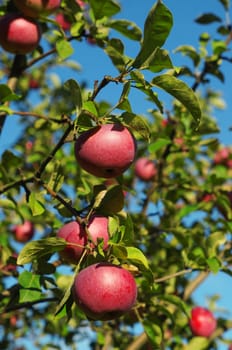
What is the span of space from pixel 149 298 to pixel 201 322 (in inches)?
87.1

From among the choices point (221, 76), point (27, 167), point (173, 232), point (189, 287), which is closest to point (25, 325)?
point (27, 167)

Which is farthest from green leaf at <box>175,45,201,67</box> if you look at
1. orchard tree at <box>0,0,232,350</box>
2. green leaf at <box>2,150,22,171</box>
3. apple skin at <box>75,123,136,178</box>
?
apple skin at <box>75,123,136,178</box>

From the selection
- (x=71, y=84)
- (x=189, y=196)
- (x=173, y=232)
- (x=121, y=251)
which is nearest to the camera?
(x=121, y=251)

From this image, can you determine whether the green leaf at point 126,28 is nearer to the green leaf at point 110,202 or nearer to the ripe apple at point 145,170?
the green leaf at point 110,202

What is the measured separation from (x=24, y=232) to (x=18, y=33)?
2258 millimetres

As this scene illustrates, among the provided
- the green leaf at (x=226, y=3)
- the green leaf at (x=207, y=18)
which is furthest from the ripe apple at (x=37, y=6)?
the green leaf at (x=226, y=3)

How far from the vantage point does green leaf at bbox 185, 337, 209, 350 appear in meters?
3.40

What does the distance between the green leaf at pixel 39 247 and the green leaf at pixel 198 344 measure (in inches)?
83.7

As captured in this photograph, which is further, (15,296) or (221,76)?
(221,76)

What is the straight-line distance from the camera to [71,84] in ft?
5.18

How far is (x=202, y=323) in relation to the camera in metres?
4.42

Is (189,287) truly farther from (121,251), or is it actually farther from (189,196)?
(121,251)

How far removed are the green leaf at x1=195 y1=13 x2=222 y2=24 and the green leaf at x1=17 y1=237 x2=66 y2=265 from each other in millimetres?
2373

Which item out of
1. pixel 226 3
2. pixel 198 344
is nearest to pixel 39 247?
pixel 198 344
